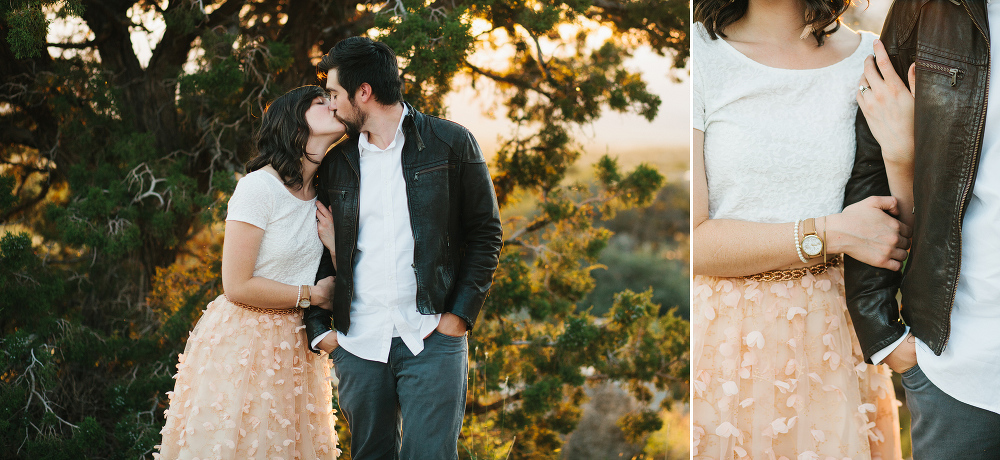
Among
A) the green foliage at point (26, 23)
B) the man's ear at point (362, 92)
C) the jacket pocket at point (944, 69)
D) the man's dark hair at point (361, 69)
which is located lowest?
the jacket pocket at point (944, 69)

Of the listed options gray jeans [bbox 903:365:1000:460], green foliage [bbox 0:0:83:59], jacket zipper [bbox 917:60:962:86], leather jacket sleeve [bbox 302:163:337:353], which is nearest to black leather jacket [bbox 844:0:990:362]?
jacket zipper [bbox 917:60:962:86]

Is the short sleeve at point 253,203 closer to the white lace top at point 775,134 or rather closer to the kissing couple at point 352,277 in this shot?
the kissing couple at point 352,277

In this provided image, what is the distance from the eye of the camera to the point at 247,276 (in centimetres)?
215

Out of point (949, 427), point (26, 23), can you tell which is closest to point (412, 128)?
point (949, 427)

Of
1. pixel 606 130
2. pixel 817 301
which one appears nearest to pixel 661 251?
pixel 606 130

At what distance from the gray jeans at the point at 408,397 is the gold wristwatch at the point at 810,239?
1.16 meters

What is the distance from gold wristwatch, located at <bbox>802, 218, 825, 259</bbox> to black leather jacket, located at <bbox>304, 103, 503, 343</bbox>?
1.05m

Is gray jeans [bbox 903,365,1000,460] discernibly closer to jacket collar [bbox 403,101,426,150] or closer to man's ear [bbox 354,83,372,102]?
jacket collar [bbox 403,101,426,150]

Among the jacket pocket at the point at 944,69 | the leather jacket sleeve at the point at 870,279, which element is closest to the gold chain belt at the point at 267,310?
the leather jacket sleeve at the point at 870,279

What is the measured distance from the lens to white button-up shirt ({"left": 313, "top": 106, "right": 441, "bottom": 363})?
2104 mm

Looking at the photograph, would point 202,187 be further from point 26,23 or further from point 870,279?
point 870,279

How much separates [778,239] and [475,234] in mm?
1045

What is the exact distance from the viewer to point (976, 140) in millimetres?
1307

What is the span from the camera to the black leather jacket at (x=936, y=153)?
1318 mm
